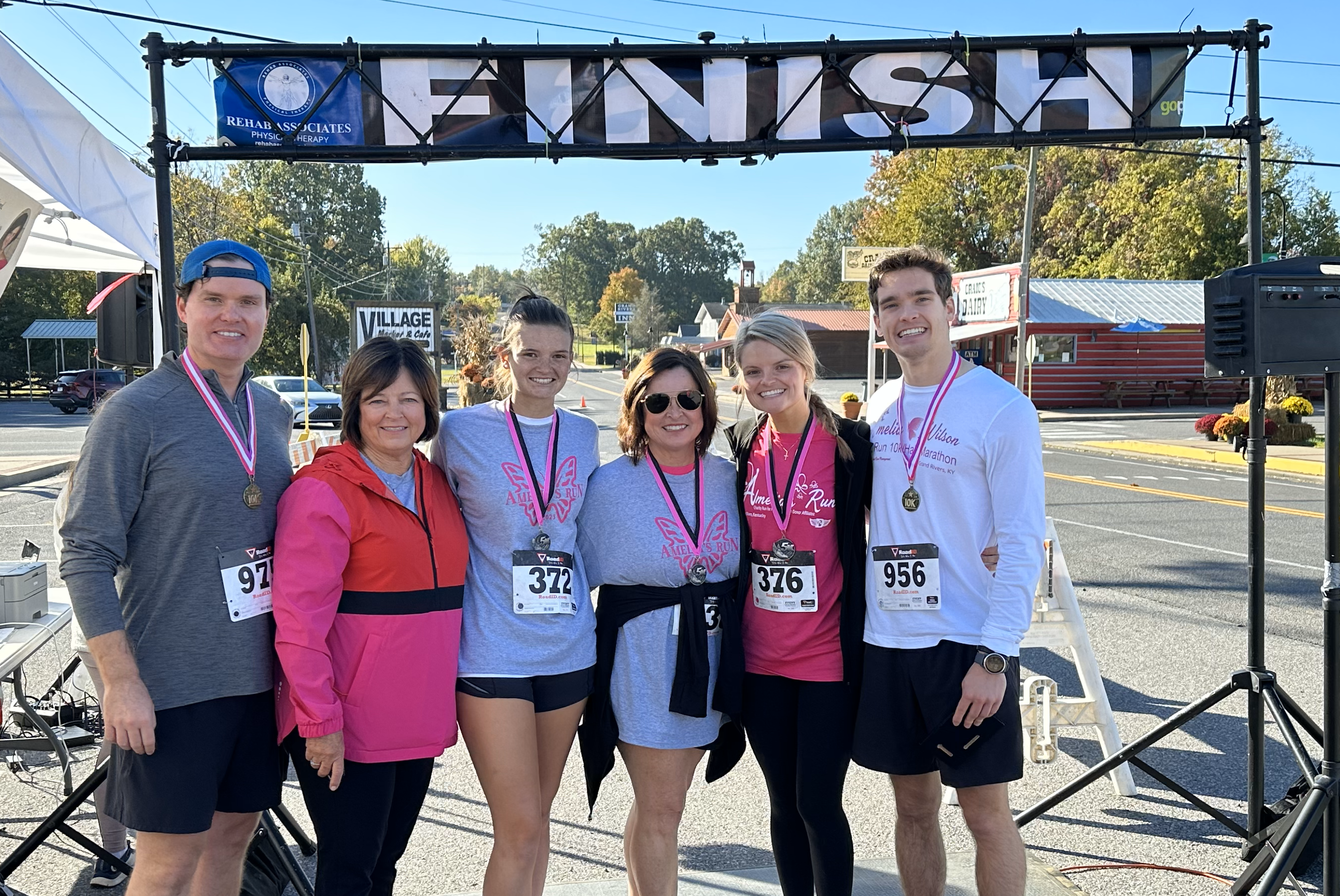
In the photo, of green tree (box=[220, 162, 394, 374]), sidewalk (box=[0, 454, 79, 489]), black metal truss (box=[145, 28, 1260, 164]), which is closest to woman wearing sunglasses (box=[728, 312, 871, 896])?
black metal truss (box=[145, 28, 1260, 164])

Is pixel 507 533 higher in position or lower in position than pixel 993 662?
higher

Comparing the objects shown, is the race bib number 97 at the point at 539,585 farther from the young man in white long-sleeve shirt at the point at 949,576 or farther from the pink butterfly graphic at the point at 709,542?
the young man in white long-sleeve shirt at the point at 949,576

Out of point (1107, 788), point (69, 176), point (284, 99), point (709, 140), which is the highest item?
point (284, 99)

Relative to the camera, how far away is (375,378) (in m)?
2.73

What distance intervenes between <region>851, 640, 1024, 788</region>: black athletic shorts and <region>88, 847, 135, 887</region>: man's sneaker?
274 cm

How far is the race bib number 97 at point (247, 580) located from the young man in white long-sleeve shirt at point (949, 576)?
5.65 ft

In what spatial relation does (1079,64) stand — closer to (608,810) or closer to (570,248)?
(608,810)

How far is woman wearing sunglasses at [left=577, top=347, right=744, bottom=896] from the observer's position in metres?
2.80

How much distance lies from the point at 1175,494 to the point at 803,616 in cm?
1332

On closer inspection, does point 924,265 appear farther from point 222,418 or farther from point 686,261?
point 686,261

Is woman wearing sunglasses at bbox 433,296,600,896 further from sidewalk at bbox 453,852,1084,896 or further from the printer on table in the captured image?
the printer on table

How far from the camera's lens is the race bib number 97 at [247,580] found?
2498mm

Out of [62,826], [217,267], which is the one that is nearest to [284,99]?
[217,267]

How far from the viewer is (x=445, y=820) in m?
4.11
